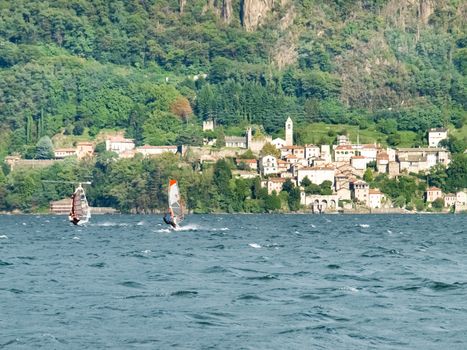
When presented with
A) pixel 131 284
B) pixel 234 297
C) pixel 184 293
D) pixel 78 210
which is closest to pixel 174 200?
pixel 78 210

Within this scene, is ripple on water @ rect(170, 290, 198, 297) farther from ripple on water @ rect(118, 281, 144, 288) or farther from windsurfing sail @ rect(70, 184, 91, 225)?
windsurfing sail @ rect(70, 184, 91, 225)

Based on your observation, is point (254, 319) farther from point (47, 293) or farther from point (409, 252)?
point (409, 252)

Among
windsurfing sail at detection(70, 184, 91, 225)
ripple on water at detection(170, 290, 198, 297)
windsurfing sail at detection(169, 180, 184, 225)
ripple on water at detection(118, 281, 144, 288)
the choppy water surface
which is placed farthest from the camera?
windsurfing sail at detection(70, 184, 91, 225)

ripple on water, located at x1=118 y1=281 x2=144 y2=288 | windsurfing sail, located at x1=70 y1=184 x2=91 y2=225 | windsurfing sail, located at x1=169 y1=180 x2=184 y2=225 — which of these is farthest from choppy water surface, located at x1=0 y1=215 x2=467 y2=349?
windsurfing sail, located at x1=70 y1=184 x2=91 y2=225

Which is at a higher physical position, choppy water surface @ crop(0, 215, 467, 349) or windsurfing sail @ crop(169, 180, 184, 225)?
windsurfing sail @ crop(169, 180, 184, 225)

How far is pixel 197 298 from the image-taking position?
63938 millimetres

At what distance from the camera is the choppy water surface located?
54.1 meters

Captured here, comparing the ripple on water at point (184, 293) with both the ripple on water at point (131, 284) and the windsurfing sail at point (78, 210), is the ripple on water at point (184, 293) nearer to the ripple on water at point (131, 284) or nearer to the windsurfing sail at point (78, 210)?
the ripple on water at point (131, 284)

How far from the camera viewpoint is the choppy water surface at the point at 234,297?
5412cm

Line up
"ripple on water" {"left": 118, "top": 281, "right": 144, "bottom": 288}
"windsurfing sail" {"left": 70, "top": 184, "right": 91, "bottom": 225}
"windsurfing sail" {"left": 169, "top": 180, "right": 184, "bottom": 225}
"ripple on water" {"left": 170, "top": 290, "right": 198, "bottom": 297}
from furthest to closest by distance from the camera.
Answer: "windsurfing sail" {"left": 70, "top": 184, "right": 91, "bottom": 225}, "windsurfing sail" {"left": 169, "top": 180, "right": 184, "bottom": 225}, "ripple on water" {"left": 118, "top": 281, "right": 144, "bottom": 288}, "ripple on water" {"left": 170, "top": 290, "right": 198, "bottom": 297}

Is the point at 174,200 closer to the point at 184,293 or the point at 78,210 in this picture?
the point at 78,210

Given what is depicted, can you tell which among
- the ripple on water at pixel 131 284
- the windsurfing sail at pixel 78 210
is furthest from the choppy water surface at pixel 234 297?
the windsurfing sail at pixel 78 210

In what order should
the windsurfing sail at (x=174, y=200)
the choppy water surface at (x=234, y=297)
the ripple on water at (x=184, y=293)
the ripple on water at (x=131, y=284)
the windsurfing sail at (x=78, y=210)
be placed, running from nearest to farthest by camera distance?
the choppy water surface at (x=234, y=297), the ripple on water at (x=184, y=293), the ripple on water at (x=131, y=284), the windsurfing sail at (x=174, y=200), the windsurfing sail at (x=78, y=210)

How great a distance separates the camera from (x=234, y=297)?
64.2 m
